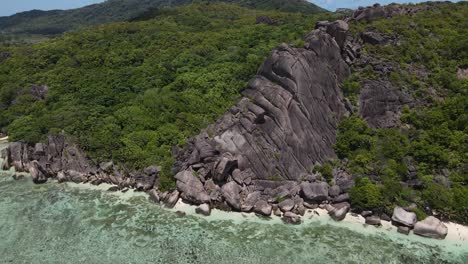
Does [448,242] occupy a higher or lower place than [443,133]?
lower

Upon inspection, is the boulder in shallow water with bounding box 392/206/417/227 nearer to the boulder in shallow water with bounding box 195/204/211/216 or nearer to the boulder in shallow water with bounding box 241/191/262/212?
the boulder in shallow water with bounding box 241/191/262/212

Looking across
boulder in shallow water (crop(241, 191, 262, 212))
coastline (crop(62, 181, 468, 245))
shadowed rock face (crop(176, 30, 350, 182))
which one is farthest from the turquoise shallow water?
shadowed rock face (crop(176, 30, 350, 182))

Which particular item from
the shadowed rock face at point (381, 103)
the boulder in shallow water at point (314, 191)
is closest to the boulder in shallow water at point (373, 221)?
the boulder in shallow water at point (314, 191)

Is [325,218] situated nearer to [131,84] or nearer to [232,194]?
[232,194]

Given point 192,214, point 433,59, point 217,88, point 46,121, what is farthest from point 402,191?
point 46,121

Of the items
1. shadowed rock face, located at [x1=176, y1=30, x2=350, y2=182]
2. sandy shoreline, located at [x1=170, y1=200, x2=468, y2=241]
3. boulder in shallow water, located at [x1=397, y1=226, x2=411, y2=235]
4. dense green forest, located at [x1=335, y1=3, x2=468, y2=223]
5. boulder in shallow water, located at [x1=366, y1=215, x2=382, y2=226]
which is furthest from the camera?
shadowed rock face, located at [x1=176, y1=30, x2=350, y2=182]

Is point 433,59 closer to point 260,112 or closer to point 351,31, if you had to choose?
point 351,31
